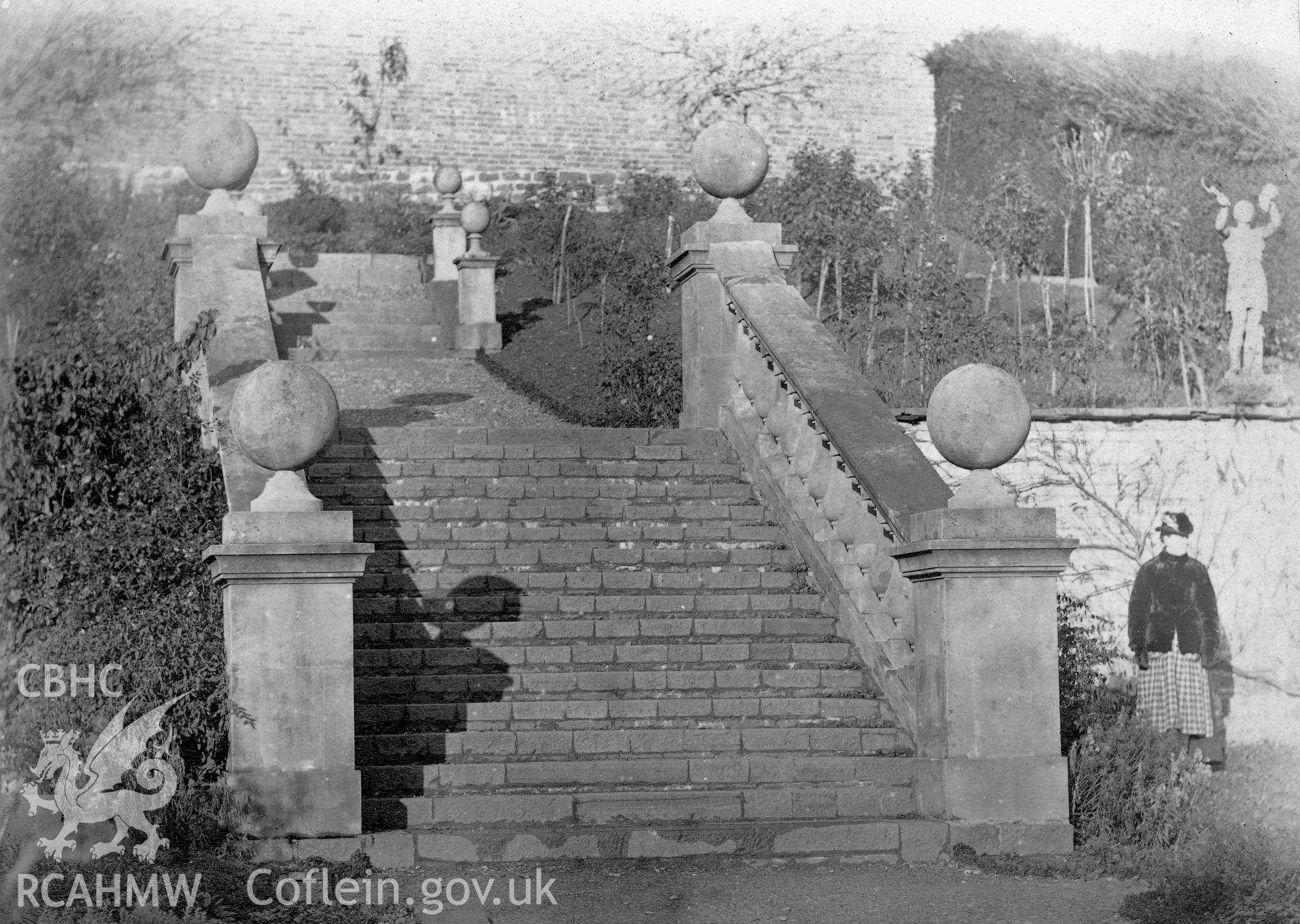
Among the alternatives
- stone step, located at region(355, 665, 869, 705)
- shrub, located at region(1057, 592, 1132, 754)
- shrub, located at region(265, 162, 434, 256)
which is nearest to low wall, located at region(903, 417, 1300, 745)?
shrub, located at region(1057, 592, 1132, 754)

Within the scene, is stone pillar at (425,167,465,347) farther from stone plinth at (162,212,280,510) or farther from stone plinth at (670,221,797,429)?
stone plinth at (670,221,797,429)

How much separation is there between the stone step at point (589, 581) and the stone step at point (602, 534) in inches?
10.4

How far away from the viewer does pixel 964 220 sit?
81.5 ft

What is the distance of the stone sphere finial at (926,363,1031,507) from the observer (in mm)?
7648

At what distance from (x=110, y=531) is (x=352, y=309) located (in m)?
9.34

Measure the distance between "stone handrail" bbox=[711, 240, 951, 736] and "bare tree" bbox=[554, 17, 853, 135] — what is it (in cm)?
1813

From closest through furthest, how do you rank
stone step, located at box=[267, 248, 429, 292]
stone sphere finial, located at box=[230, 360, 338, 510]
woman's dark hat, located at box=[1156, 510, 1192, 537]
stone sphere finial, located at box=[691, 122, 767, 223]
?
1. stone sphere finial, located at box=[230, 360, 338, 510]
2. stone sphere finial, located at box=[691, 122, 767, 223]
3. woman's dark hat, located at box=[1156, 510, 1192, 537]
4. stone step, located at box=[267, 248, 429, 292]

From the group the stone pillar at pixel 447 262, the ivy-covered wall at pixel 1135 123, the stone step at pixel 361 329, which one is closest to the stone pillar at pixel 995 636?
the stone step at pixel 361 329

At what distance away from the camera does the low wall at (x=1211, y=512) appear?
12656 mm

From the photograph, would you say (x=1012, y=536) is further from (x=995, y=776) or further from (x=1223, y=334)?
(x=1223, y=334)

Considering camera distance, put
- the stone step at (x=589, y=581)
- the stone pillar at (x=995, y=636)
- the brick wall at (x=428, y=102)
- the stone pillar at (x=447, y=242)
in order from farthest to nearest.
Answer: the brick wall at (x=428, y=102)
the stone pillar at (x=447, y=242)
the stone step at (x=589, y=581)
the stone pillar at (x=995, y=636)

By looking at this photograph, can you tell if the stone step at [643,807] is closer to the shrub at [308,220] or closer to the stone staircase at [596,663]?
the stone staircase at [596,663]

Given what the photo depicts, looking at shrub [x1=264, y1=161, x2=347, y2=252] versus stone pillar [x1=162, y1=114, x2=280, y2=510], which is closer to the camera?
stone pillar [x1=162, y1=114, x2=280, y2=510]

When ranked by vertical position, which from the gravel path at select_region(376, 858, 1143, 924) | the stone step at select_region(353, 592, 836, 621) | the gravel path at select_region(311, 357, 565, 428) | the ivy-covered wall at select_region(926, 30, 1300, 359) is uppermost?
the ivy-covered wall at select_region(926, 30, 1300, 359)
